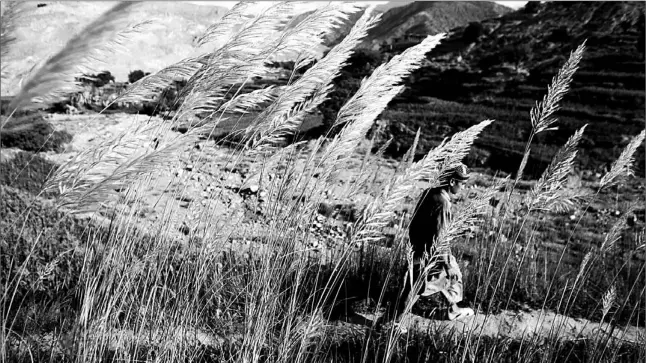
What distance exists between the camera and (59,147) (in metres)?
13.9

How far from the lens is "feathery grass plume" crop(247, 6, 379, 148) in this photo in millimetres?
2131

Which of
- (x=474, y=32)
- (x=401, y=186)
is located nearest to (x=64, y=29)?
(x=401, y=186)

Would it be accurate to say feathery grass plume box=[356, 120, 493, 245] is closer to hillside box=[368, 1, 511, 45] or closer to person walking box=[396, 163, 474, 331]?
person walking box=[396, 163, 474, 331]

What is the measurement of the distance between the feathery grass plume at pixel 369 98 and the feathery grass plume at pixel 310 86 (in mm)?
156

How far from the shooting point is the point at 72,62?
1248 mm

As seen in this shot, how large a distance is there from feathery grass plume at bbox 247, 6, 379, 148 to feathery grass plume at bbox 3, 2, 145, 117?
91cm

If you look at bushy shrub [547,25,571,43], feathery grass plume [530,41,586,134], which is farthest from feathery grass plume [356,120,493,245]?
bushy shrub [547,25,571,43]

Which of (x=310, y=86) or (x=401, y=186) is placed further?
(x=310, y=86)

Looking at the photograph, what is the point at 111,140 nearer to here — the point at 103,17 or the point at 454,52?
the point at 103,17

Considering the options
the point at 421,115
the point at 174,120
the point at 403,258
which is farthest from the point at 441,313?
the point at 421,115

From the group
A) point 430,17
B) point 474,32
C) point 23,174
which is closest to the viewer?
point 23,174

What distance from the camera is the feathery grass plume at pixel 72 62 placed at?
122cm

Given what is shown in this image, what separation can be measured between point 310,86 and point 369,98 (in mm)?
262

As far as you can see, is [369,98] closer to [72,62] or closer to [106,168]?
[106,168]
